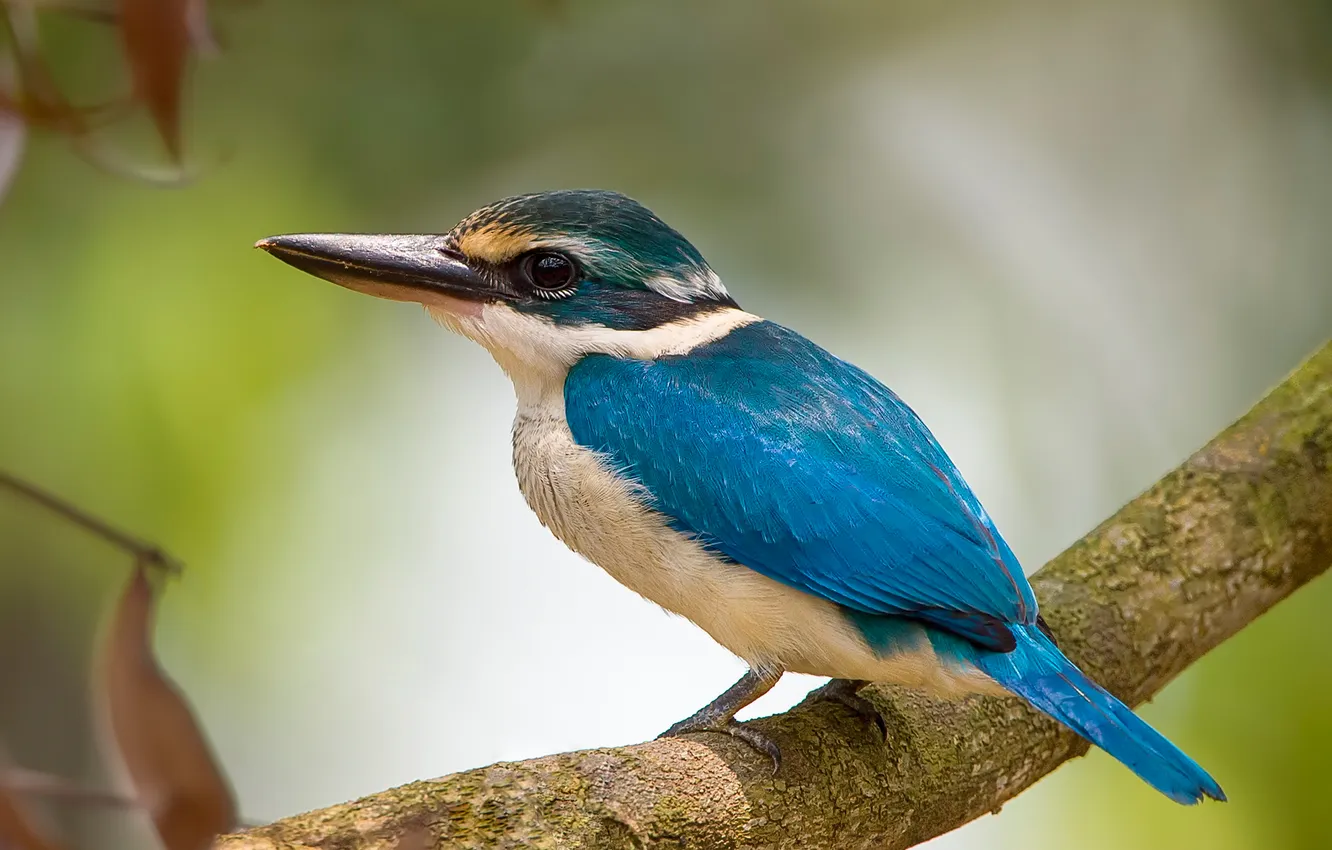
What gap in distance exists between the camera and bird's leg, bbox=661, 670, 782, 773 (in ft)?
8.57

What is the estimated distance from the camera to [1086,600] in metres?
3.14

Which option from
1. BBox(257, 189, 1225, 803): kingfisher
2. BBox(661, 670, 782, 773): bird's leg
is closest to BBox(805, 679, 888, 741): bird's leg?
BBox(257, 189, 1225, 803): kingfisher

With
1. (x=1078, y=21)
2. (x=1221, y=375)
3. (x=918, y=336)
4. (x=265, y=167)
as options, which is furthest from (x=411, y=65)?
(x=1221, y=375)

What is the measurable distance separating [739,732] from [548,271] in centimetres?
105

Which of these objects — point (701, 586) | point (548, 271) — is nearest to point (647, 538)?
point (701, 586)

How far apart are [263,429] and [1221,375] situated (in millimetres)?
4011

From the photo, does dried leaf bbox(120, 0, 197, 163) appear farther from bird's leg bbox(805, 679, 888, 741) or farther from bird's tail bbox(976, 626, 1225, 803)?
bird's leg bbox(805, 679, 888, 741)

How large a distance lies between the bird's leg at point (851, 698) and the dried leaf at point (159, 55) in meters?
1.83

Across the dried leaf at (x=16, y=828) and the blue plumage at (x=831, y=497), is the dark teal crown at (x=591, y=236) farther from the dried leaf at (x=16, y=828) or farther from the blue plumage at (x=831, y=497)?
the dried leaf at (x=16, y=828)

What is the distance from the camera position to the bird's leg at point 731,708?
8.57 ft

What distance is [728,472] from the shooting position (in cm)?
272

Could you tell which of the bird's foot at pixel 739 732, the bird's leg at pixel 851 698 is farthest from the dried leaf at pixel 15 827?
the bird's leg at pixel 851 698

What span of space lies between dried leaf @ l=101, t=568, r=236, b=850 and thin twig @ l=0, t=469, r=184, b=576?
5 cm

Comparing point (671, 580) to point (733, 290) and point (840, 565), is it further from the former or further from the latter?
point (733, 290)
